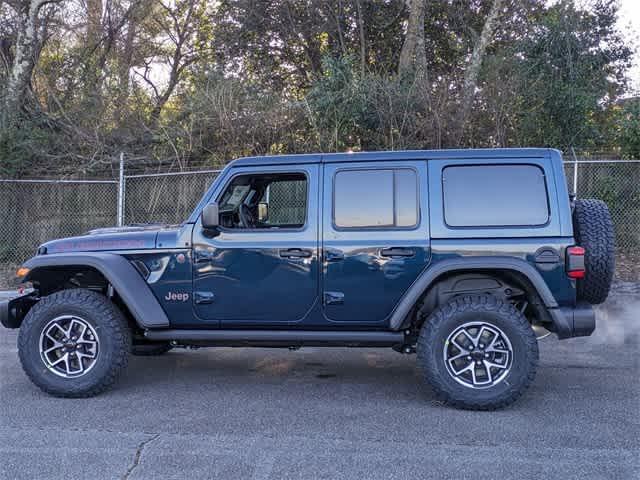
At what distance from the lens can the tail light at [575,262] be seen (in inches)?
181

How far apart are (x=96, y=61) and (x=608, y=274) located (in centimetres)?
1461

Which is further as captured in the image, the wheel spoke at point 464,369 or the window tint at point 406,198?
the window tint at point 406,198

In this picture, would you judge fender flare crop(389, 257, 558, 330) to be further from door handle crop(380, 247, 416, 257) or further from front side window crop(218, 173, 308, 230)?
front side window crop(218, 173, 308, 230)

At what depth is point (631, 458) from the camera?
12.4 feet

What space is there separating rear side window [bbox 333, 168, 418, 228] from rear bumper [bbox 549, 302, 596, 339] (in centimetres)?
126

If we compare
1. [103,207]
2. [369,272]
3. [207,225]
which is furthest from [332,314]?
[103,207]

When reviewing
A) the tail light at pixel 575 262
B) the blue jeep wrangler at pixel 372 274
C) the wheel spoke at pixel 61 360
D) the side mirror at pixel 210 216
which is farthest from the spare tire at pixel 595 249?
the wheel spoke at pixel 61 360

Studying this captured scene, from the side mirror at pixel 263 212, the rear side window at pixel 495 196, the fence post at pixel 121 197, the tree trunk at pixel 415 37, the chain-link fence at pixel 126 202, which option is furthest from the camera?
the tree trunk at pixel 415 37

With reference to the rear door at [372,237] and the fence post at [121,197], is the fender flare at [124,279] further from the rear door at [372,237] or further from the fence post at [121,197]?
the fence post at [121,197]

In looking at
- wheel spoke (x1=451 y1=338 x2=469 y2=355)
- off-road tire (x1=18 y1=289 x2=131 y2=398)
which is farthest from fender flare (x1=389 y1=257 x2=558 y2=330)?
off-road tire (x1=18 y1=289 x2=131 y2=398)

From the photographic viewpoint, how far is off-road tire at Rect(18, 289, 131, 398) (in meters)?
4.99

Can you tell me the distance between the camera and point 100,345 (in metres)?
5.01

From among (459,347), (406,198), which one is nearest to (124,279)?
(406,198)

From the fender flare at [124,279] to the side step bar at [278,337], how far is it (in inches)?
6.4
